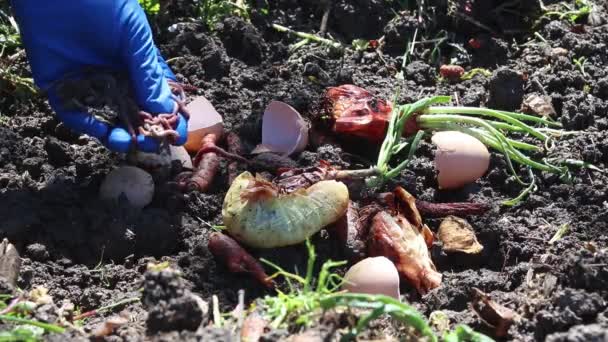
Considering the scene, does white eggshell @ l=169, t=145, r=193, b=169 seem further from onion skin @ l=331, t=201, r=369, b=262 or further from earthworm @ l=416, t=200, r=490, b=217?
earthworm @ l=416, t=200, r=490, b=217

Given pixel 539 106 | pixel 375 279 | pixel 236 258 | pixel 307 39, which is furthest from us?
pixel 307 39

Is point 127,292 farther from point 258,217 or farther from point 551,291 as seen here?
point 551,291

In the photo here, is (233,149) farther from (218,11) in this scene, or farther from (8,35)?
(8,35)

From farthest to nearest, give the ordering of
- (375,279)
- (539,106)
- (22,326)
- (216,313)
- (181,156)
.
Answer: (539,106), (181,156), (375,279), (216,313), (22,326)

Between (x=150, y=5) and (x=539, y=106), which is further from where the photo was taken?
(x=150, y=5)

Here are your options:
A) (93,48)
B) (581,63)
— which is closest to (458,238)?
(581,63)

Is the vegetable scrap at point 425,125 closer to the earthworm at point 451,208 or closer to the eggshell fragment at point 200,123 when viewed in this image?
the earthworm at point 451,208

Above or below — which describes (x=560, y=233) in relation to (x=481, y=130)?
below
